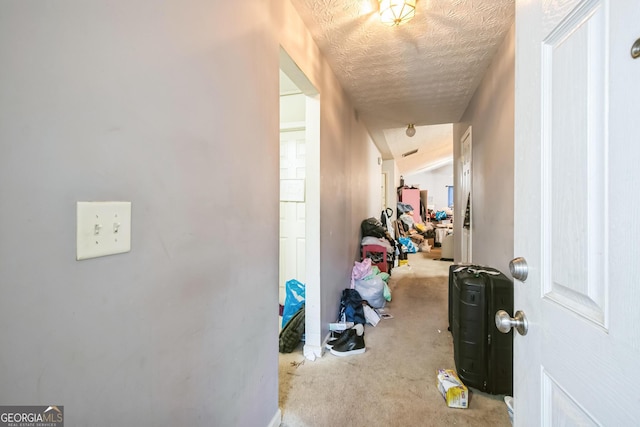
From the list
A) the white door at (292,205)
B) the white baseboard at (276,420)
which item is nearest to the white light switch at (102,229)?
the white baseboard at (276,420)

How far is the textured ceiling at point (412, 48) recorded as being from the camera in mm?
1676

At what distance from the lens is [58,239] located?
55 cm

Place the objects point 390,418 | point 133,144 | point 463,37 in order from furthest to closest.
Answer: point 463,37, point 390,418, point 133,144

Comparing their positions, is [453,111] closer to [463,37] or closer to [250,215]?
[463,37]

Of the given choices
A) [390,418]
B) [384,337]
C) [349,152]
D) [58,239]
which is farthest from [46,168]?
[349,152]

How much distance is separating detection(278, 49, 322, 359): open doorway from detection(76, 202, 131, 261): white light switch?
158 cm

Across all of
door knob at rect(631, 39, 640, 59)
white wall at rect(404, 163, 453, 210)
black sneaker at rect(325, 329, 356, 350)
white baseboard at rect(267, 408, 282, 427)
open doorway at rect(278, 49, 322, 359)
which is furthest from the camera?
white wall at rect(404, 163, 453, 210)

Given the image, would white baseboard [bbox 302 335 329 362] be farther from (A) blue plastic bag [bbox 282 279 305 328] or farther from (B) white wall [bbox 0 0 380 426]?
(B) white wall [bbox 0 0 380 426]

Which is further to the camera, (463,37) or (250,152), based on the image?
(463,37)

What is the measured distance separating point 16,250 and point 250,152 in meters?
0.85

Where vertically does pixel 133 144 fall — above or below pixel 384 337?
above

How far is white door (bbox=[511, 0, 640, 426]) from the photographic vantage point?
443 mm

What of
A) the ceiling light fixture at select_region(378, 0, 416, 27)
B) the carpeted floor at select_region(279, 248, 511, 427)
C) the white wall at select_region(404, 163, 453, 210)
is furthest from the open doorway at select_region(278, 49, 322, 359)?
the white wall at select_region(404, 163, 453, 210)

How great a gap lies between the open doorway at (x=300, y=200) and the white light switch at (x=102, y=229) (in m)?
1.58
